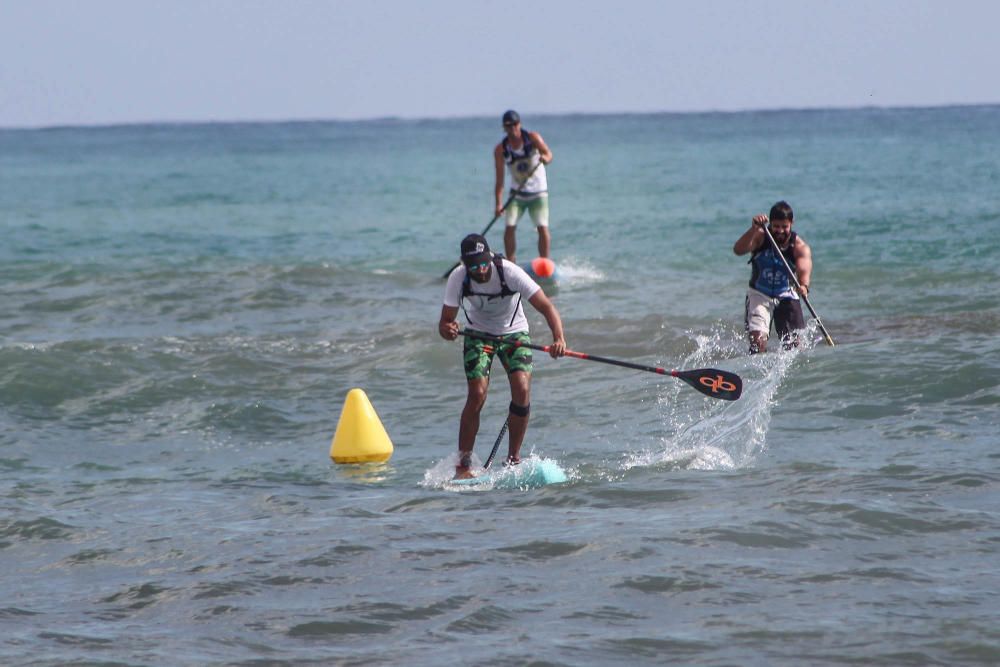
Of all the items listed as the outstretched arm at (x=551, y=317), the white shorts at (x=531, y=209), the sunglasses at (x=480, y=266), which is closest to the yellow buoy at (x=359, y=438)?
the outstretched arm at (x=551, y=317)

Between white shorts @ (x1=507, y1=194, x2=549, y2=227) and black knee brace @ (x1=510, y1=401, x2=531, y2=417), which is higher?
white shorts @ (x1=507, y1=194, x2=549, y2=227)

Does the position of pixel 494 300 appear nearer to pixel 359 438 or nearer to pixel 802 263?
pixel 359 438

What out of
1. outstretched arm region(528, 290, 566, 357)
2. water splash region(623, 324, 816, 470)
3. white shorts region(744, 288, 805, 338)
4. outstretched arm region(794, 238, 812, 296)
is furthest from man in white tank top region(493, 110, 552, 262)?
outstretched arm region(528, 290, 566, 357)

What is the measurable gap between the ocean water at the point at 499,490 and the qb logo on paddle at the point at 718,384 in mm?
461

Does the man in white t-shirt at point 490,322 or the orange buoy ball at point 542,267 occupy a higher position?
the man in white t-shirt at point 490,322

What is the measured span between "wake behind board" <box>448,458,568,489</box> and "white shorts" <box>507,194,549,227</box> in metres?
8.27

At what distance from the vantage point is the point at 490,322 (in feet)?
31.5

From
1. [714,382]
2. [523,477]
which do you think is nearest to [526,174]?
[714,382]

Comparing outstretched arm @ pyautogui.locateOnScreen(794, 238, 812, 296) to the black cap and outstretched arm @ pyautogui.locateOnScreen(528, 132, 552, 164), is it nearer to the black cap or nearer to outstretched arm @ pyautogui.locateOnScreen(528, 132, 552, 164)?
the black cap

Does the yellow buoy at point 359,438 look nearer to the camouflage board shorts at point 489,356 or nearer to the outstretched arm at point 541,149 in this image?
the camouflage board shorts at point 489,356

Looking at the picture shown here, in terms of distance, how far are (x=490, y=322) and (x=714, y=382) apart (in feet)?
5.70

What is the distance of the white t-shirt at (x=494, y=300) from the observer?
367 inches

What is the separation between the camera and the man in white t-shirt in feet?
30.4

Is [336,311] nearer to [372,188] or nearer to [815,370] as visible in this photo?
[815,370]
